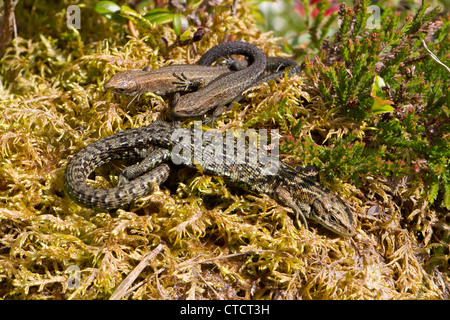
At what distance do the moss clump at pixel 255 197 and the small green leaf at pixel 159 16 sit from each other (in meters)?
0.15

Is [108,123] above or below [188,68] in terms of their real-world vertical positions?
below

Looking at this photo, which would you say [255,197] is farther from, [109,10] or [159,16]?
[109,10]

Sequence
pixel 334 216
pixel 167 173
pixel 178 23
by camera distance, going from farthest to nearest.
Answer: pixel 178 23 → pixel 167 173 → pixel 334 216

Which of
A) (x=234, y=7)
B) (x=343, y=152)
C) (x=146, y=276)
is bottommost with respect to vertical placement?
(x=146, y=276)

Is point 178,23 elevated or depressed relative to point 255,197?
elevated

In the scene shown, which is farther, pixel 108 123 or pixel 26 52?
pixel 26 52

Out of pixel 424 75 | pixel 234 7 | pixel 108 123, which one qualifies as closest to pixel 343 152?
pixel 424 75

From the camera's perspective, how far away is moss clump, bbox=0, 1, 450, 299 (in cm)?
332

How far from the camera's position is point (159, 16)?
15.6 ft

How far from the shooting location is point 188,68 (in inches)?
178

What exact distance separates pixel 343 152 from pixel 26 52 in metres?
4.69

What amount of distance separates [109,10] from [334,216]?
3.84 metres

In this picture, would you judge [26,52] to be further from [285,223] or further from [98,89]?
[285,223]

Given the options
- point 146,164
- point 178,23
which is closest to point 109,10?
point 178,23
